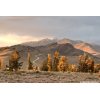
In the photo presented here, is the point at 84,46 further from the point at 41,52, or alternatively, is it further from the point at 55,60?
the point at 41,52

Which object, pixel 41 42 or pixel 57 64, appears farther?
pixel 57 64

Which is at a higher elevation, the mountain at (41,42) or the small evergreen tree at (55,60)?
the mountain at (41,42)

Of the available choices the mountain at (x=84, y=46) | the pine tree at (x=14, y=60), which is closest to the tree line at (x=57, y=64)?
the pine tree at (x=14, y=60)

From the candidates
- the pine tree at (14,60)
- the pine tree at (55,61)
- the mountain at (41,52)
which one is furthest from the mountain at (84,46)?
the pine tree at (14,60)

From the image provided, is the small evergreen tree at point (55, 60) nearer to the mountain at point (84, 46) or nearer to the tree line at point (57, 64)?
the tree line at point (57, 64)

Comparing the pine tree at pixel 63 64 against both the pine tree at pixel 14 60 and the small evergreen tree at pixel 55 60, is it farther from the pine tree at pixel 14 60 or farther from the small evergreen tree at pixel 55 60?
the pine tree at pixel 14 60

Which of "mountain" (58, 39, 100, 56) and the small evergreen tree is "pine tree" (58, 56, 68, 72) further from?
"mountain" (58, 39, 100, 56)

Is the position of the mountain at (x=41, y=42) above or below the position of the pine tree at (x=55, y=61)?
above

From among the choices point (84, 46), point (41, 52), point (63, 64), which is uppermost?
point (84, 46)

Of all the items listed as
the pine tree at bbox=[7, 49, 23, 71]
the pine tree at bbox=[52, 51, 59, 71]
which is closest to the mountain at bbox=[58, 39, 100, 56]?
the pine tree at bbox=[52, 51, 59, 71]

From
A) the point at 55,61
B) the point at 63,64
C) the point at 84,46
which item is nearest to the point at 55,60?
the point at 55,61

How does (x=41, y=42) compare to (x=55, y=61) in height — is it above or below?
above

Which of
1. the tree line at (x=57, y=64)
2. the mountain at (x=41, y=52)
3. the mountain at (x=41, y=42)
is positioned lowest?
the tree line at (x=57, y=64)
